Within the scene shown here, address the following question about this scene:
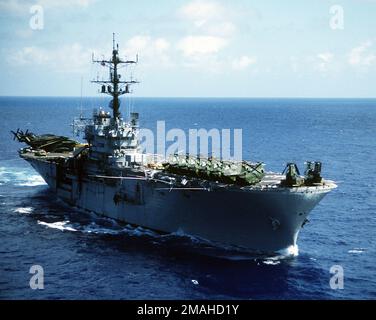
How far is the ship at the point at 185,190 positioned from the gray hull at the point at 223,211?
6 centimetres

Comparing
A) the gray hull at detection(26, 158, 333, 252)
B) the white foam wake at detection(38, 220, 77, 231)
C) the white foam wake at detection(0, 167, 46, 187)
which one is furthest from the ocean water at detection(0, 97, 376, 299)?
the white foam wake at detection(0, 167, 46, 187)

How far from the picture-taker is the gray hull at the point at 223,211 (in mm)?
30125

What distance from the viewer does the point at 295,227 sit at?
102ft

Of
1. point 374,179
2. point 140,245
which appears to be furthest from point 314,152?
point 140,245

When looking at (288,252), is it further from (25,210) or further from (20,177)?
(20,177)

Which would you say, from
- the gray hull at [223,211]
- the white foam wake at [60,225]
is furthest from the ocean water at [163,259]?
the gray hull at [223,211]

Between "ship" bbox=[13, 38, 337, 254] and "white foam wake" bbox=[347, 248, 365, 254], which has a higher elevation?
"ship" bbox=[13, 38, 337, 254]

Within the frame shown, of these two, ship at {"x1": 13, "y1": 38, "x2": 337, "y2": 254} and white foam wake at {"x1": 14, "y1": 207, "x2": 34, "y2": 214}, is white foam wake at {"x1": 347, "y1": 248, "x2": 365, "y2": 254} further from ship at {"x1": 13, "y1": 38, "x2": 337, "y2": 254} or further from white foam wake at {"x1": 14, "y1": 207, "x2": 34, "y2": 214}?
white foam wake at {"x1": 14, "y1": 207, "x2": 34, "y2": 214}

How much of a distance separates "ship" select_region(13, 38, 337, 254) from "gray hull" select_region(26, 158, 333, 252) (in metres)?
0.06

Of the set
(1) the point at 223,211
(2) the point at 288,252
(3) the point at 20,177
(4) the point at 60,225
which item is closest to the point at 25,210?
(4) the point at 60,225

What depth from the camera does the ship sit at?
30.5 m

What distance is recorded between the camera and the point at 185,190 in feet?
108

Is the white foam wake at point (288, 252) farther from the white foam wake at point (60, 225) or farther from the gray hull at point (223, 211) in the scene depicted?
the white foam wake at point (60, 225)
